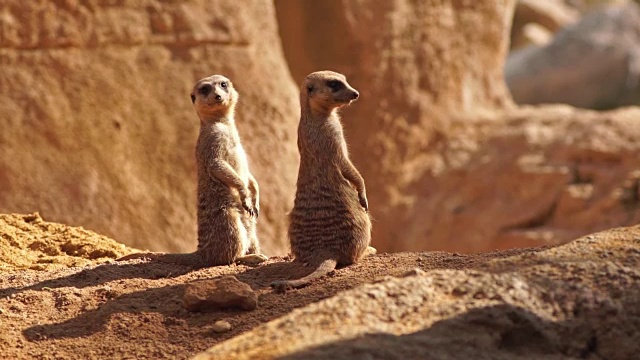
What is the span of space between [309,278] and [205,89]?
1.43 meters

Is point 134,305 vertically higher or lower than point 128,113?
lower

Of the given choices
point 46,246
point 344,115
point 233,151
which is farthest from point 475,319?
point 344,115

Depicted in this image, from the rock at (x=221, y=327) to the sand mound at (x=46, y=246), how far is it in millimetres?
1324

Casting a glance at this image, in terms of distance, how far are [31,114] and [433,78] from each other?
176 inches

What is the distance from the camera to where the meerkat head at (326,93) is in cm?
460

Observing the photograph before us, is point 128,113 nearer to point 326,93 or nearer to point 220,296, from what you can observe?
point 326,93

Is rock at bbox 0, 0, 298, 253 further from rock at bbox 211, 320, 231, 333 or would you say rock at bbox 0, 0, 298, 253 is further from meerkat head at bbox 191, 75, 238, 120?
rock at bbox 211, 320, 231, 333

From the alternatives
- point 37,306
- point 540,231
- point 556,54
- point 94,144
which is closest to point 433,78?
point 540,231

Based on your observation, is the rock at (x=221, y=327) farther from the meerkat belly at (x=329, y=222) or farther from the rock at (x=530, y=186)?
the rock at (x=530, y=186)

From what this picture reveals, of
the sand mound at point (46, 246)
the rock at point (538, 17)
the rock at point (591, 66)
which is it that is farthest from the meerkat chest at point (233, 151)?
the rock at point (538, 17)

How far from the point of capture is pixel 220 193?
Result: 483cm

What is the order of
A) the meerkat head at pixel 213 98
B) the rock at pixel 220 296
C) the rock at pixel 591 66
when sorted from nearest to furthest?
the rock at pixel 220 296 < the meerkat head at pixel 213 98 < the rock at pixel 591 66

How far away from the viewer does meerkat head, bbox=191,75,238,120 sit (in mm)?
5082

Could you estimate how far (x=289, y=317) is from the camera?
3125 millimetres
